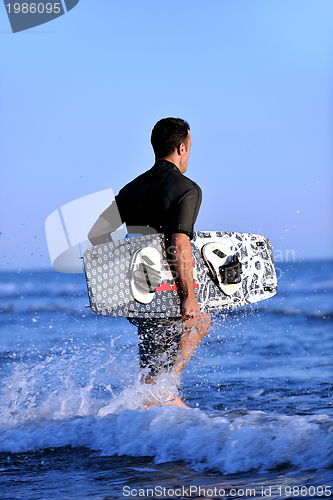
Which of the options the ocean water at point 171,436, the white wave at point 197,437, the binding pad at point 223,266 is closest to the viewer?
the ocean water at point 171,436

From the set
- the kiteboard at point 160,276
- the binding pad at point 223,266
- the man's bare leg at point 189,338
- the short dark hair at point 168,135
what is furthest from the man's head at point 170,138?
the man's bare leg at point 189,338

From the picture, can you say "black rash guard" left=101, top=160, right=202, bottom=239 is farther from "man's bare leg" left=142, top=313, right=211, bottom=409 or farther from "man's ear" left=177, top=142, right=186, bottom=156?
"man's bare leg" left=142, top=313, right=211, bottom=409

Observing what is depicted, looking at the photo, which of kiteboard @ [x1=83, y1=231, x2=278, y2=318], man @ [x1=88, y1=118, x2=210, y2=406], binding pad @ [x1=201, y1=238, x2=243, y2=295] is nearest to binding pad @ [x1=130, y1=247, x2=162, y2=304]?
kiteboard @ [x1=83, y1=231, x2=278, y2=318]

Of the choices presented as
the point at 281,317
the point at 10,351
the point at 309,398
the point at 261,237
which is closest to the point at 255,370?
the point at 309,398

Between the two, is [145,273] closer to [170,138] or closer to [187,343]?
[187,343]

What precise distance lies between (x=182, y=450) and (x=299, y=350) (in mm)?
4280

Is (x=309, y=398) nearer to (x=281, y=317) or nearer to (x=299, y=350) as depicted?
(x=299, y=350)

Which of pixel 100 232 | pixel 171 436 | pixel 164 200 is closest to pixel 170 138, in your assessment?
pixel 164 200

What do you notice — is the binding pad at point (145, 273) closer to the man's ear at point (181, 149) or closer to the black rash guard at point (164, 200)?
the black rash guard at point (164, 200)

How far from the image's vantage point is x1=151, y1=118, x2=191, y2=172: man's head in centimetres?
285

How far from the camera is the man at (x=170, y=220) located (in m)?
2.69

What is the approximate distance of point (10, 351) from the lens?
21.7 ft

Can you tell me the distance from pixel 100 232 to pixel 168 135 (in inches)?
31.3

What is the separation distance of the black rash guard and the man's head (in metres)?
0.07
